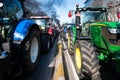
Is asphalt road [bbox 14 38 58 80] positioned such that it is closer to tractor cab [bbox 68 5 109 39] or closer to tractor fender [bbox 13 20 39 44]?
tractor fender [bbox 13 20 39 44]

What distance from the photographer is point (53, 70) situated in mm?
7715

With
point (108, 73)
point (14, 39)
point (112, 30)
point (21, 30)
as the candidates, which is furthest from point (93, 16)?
point (14, 39)

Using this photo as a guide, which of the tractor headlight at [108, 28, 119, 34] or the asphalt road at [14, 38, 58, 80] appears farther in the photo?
the asphalt road at [14, 38, 58, 80]

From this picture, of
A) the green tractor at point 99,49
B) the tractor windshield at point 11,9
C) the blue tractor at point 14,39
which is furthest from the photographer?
the green tractor at point 99,49

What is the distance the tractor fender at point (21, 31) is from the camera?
5.80m

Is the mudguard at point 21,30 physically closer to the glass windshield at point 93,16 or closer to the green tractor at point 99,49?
the green tractor at point 99,49

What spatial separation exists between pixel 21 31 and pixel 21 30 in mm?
40

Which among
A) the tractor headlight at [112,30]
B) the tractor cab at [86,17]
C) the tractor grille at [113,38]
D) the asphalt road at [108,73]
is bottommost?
the asphalt road at [108,73]

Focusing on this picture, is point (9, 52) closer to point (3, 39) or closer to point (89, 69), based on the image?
point (3, 39)

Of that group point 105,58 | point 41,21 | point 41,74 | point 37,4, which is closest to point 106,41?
point 105,58

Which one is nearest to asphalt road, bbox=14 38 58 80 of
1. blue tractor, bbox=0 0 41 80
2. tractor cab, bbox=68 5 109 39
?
blue tractor, bbox=0 0 41 80

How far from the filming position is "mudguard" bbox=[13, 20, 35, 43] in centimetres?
581

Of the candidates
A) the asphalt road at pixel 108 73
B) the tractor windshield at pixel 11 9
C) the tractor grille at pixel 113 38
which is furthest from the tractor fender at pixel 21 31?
the tractor grille at pixel 113 38

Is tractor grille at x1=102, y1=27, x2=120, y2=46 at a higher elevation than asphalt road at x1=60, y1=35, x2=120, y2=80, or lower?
higher
